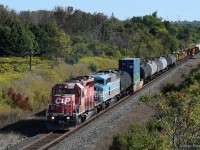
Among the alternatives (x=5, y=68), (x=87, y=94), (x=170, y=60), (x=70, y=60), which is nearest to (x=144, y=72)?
(x=70, y=60)

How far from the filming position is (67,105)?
2662 centimetres

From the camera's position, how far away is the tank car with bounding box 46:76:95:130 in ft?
87.3

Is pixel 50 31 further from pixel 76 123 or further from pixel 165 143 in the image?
pixel 165 143

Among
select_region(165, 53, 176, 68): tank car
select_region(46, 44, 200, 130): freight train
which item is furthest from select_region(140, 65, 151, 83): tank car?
select_region(165, 53, 176, 68): tank car

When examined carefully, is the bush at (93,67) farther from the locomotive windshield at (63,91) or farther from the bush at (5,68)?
the locomotive windshield at (63,91)

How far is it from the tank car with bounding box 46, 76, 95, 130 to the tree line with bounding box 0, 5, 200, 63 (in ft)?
73.8

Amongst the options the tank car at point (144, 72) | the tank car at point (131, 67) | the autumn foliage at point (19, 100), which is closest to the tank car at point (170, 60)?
the tank car at point (144, 72)

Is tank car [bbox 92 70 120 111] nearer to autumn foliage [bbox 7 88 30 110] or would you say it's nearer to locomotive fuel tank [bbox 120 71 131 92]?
locomotive fuel tank [bbox 120 71 131 92]

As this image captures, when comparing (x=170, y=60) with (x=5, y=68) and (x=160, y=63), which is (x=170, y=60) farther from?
(x=5, y=68)

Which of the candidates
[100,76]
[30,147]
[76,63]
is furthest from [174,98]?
[76,63]

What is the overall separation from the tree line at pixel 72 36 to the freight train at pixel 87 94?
1243 cm

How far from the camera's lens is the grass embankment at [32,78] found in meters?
35.6

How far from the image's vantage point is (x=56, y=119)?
87.2 feet

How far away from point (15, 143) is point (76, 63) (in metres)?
36.9
